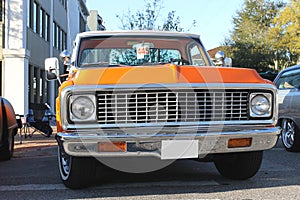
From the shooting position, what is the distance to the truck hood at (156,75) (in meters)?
4.38

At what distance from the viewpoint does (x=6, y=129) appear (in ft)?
23.1

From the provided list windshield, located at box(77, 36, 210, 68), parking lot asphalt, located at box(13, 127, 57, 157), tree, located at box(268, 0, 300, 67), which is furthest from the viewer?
tree, located at box(268, 0, 300, 67)

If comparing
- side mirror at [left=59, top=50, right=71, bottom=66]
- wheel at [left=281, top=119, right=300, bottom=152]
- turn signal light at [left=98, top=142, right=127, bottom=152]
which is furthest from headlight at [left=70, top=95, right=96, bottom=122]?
wheel at [left=281, top=119, right=300, bottom=152]

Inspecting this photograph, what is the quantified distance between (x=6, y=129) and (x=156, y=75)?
11.6 ft

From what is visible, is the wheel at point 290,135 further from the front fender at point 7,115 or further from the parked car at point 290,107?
the front fender at point 7,115

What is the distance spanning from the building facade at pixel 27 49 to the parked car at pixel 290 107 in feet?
34.7

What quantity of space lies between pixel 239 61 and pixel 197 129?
3975cm

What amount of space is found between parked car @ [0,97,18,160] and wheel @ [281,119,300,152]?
5058mm

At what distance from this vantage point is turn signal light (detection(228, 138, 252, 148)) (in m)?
4.54

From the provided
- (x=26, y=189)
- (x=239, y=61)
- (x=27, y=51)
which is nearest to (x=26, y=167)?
(x=26, y=189)

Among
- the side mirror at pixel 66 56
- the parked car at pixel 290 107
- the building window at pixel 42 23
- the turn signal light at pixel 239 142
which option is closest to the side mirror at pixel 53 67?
the side mirror at pixel 66 56

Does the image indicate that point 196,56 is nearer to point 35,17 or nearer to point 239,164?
point 239,164

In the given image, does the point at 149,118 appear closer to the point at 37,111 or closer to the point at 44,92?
the point at 37,111

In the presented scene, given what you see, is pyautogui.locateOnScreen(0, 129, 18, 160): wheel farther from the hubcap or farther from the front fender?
the hubcap
